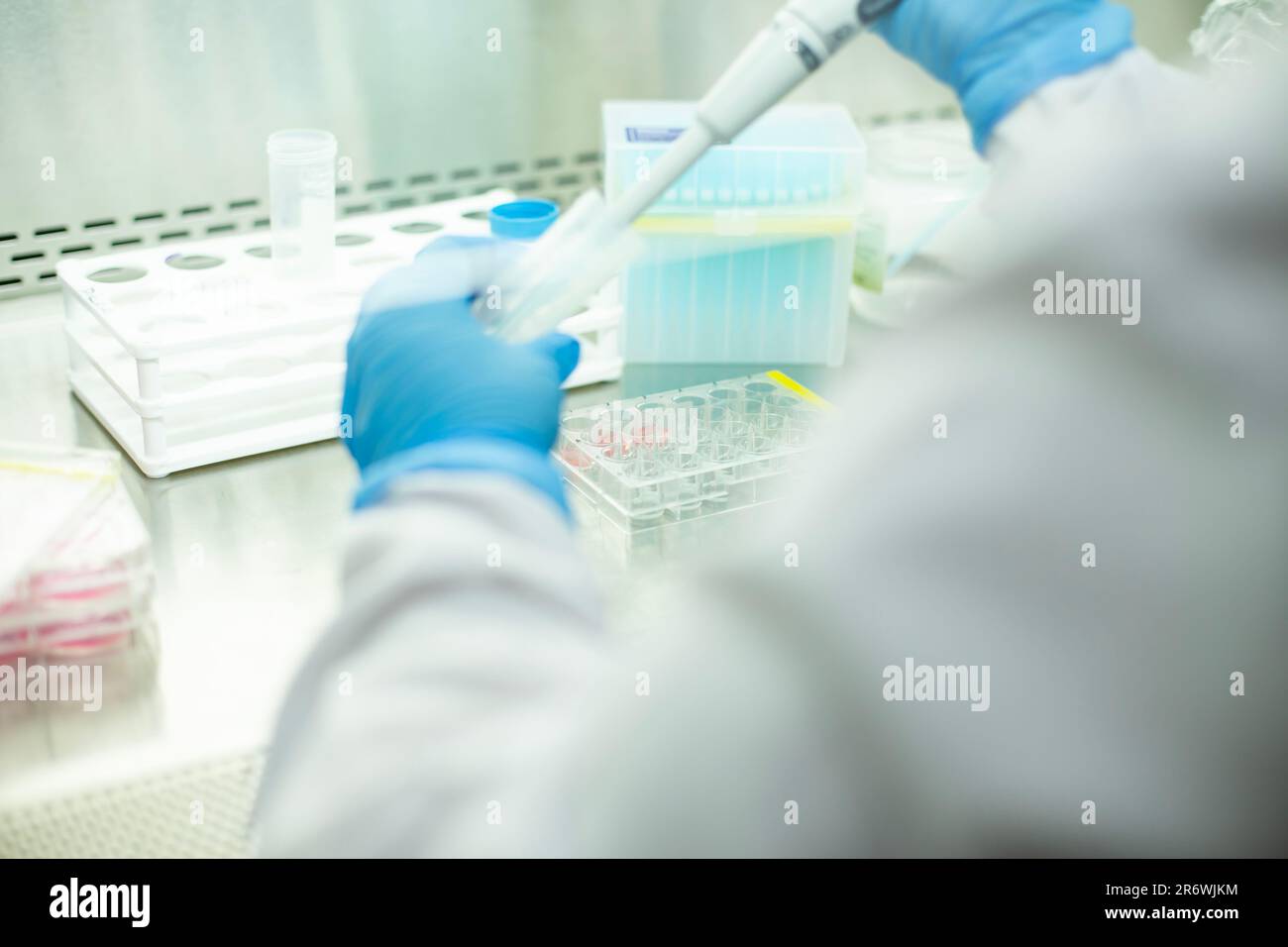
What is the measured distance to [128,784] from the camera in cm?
104

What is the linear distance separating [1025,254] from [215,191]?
4.63 feet

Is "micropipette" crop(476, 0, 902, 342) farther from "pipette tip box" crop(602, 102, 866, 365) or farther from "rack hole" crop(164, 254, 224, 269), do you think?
"rack hole" crop(164, 254, 224, 269)

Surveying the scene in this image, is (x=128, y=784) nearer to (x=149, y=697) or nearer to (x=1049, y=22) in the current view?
(x=149, y=697)

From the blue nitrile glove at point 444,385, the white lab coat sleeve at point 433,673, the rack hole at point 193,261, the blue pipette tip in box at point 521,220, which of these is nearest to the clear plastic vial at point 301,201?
the rack hole at point 193,261

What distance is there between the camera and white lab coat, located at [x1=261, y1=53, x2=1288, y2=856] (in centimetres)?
51

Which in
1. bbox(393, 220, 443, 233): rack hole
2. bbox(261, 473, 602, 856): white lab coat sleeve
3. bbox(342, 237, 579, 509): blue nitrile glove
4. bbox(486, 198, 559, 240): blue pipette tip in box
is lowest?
bbox(261, 473, 602, 856): white lab coat sleeve

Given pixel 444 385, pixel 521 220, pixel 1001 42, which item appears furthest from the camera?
pixel 521 220

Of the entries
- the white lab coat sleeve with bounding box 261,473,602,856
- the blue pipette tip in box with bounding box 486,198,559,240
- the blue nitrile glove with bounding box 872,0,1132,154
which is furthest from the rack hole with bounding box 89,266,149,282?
the white lab coat sleeve with bounding box 261,473,602,856

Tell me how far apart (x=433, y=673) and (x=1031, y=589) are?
0.27 meters

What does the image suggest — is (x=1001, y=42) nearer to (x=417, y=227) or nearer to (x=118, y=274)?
(x=417, y=227)

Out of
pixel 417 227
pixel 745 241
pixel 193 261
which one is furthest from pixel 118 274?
pixel 745 241

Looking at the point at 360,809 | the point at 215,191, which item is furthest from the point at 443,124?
the point at 360,809

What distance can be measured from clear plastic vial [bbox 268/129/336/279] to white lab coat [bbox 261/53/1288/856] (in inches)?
45.3

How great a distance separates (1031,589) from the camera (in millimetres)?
518
